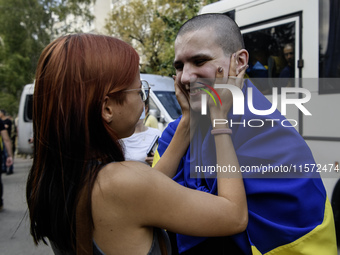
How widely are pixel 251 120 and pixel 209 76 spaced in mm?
345

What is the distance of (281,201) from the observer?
135cm

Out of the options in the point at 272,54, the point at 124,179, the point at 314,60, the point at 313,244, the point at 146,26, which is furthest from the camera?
the point at 146,26

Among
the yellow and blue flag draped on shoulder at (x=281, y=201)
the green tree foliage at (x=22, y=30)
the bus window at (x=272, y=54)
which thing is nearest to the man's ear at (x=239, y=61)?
the yellow and blue flag draped on shoulder at (x=281, y=201)

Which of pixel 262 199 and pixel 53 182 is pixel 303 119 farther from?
pixel 53 182

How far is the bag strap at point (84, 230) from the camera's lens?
1.22 metres

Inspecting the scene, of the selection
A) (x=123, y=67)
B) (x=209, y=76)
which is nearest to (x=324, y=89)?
(x=209, y=76)

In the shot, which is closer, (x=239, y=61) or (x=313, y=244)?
(x=313, y=244)

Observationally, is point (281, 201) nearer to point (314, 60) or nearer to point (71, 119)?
point (71, 119)

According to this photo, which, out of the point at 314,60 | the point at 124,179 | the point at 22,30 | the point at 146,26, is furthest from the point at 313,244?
the point at 22,30

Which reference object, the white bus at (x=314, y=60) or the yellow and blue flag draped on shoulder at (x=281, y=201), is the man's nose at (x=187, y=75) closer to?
the yellow and blue flag draped on shoulder at (x=281, y=201)

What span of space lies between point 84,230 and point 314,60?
4.02 m

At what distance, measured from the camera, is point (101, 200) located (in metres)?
1.21

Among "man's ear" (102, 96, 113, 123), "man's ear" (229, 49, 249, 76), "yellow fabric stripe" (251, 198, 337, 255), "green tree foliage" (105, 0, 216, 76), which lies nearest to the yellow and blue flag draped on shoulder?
"yellow fabric stripe" (251, 198, 337, 255)

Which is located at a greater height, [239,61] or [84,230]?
[239,61]
